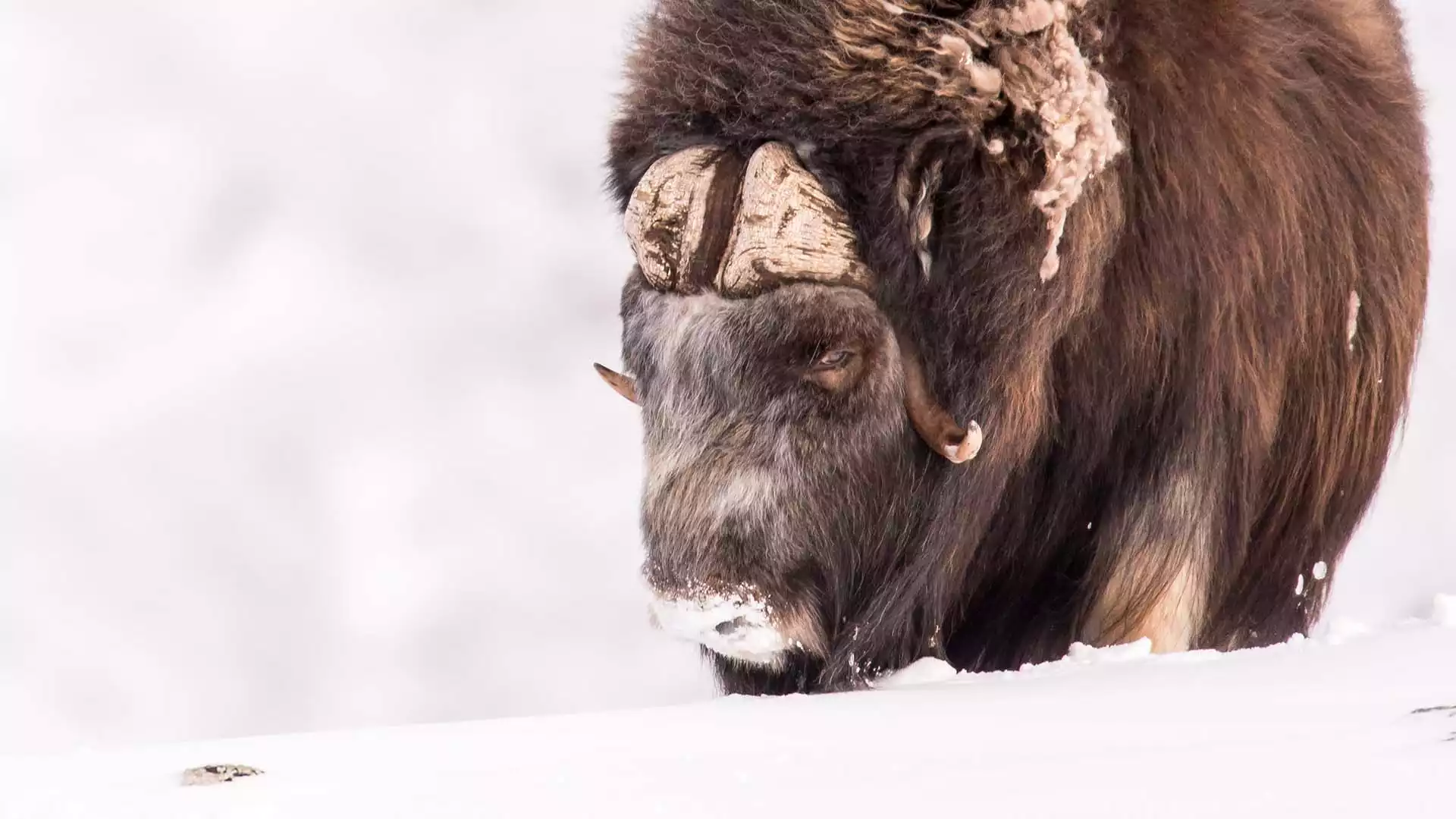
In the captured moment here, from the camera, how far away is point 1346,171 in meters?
3.48

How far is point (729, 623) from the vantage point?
3014mm

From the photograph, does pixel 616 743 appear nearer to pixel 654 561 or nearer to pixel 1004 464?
pixel 654 561

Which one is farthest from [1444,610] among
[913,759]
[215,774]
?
[215,774]

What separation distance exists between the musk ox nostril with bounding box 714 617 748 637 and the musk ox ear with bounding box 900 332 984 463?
453 mm

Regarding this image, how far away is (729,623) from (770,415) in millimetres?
359

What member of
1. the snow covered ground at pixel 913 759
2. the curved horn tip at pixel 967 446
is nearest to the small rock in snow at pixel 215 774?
the snow covered ground at pixel 913 759

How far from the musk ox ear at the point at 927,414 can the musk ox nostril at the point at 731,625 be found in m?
0.45

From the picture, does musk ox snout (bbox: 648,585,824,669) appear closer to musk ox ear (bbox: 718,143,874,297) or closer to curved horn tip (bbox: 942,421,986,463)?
curved horn tip (bbox: 942,421,986,463)

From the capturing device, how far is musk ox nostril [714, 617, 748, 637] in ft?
9.88

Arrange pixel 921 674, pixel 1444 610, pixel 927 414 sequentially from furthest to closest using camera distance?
1. pixel 927 414
2. pixel 921 674
3. pixel 1444 610

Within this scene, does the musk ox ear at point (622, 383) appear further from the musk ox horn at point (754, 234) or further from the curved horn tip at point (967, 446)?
the curved horn tip at point (967, 446)

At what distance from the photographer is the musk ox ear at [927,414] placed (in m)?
3.08

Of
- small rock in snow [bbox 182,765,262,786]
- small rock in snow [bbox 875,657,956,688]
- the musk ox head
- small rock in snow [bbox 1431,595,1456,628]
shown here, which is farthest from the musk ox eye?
small rock in snow [bbox 182,765,262,786]

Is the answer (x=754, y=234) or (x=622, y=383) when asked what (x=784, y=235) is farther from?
(x=622, y=383)
